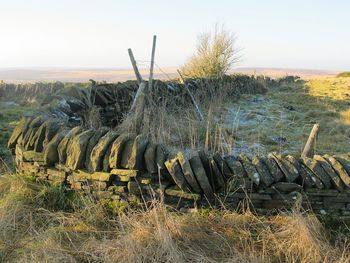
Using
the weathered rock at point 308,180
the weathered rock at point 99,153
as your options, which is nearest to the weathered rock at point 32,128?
the weathered rock at point 99,153

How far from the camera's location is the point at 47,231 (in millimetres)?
3551

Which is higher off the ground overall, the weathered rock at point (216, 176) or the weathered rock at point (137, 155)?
the weathered rock at point (137, 155)

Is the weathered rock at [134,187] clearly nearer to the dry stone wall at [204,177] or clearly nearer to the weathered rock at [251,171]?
the dry stone wall at [204,177]

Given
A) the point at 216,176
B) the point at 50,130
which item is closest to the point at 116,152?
the point at 216,176

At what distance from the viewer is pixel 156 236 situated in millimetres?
3227

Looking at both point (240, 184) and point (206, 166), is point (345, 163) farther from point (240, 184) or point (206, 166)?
point (206, 166)

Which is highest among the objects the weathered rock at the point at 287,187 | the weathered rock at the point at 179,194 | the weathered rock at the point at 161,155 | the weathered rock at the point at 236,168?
the weathered rock at the point at 161,155

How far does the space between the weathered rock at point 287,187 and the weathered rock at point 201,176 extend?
62 cm

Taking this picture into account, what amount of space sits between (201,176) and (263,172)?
61 centimetres

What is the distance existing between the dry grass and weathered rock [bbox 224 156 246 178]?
374 mm

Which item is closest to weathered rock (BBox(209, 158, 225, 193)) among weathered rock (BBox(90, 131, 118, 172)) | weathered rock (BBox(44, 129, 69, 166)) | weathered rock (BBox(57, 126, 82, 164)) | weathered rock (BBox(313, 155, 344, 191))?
weathered rock (BBox(313, 155, 344, 191))

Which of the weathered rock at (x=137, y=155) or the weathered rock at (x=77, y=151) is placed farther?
the weathered rock at (x=77, y=151)

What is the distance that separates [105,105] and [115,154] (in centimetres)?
416

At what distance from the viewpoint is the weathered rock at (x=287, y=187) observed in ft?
12.3
